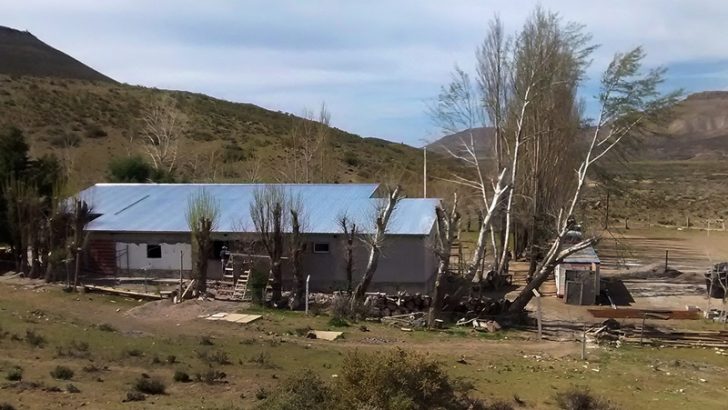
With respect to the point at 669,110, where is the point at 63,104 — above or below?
above

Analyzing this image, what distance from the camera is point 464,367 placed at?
1836cm

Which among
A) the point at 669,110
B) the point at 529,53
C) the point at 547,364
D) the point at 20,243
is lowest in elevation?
the point at 547,364

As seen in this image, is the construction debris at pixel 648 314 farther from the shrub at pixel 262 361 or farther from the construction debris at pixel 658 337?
the shrub at pixel 262 361

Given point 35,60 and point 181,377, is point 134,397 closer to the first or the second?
point 181,377

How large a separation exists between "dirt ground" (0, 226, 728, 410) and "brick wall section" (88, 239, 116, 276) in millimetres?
3237

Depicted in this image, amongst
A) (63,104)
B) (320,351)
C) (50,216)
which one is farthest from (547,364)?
(63,104)

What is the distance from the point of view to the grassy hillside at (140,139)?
67.0 m

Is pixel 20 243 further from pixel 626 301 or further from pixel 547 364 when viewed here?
pixel 626 301

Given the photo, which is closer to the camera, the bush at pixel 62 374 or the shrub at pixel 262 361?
the bush at pixel 62 374

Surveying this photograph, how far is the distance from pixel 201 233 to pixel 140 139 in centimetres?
5099

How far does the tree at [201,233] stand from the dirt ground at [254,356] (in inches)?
63.1

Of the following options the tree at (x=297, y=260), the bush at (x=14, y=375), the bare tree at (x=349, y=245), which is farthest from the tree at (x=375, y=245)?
the bush at (x=14, y=375)

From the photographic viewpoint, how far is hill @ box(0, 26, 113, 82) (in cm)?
10425

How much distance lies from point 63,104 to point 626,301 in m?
69.9
